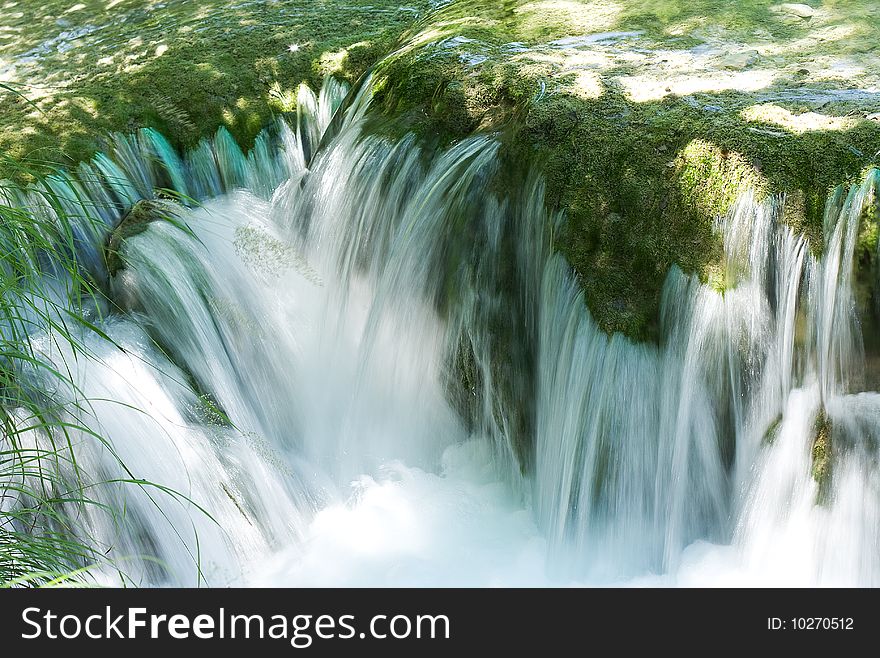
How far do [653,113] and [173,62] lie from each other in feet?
14.2

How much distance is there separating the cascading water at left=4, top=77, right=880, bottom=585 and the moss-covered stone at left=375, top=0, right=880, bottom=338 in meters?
0.14

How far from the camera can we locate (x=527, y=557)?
433 cm

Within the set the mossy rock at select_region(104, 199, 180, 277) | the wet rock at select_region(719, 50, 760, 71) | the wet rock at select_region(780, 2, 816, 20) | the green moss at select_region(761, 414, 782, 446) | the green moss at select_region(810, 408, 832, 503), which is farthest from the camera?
the wet rock at select_region(780, 2, 816, 20)

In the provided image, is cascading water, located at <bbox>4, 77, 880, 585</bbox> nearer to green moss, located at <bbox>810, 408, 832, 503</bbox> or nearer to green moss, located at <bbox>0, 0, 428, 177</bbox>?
green moss, located at <bbox>810, 408, 832, 503</bbox>

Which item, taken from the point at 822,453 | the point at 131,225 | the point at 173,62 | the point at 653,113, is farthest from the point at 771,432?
the point at 173,62

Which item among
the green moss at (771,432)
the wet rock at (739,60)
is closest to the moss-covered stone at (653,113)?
the wet rock at (739,60)

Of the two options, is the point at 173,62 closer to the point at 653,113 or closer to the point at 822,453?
the point at 653,113

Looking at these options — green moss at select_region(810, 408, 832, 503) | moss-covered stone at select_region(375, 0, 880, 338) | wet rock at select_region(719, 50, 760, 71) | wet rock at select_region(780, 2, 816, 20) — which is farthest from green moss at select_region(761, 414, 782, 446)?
wet rock at select_region(780, 2, 816, 20)

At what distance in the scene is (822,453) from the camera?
145 inches

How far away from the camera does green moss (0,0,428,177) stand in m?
6.06

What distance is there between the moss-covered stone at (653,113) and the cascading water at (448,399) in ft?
0.46
